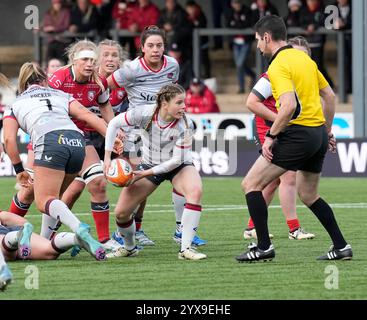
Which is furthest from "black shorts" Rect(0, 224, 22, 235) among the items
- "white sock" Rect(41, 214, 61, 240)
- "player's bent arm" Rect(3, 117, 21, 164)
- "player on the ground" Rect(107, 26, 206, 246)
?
"player on the ground" Rect(107, 26, 206, 246)

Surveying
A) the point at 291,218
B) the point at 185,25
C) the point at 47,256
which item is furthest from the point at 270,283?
the point at 185,25

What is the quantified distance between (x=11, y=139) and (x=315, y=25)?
46.4 ft

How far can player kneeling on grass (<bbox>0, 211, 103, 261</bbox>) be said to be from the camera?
1002cm

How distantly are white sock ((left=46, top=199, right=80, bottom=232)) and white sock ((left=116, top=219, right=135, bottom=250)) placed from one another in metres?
0.86

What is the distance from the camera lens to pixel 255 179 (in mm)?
10109

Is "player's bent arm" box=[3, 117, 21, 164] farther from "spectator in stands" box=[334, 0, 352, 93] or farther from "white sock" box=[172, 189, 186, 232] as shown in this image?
"spectator in stands" box=[334, 0, 352, 93]

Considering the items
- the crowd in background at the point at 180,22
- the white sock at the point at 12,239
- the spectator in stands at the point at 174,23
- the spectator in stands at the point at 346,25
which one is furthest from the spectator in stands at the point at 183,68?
the white sock at the point at 12,239

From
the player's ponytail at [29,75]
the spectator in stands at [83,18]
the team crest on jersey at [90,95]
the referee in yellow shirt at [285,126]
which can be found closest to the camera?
the referee in yellow shirt at [285,126]

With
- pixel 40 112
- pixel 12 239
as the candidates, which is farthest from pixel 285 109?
pixel 12 239

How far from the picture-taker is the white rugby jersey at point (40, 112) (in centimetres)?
1047

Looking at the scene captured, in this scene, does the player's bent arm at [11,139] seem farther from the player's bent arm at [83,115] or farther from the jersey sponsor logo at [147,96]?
the jersey sponsor logo at [147,96]

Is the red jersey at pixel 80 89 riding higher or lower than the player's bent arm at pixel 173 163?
higher

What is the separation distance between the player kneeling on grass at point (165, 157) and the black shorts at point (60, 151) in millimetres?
307
